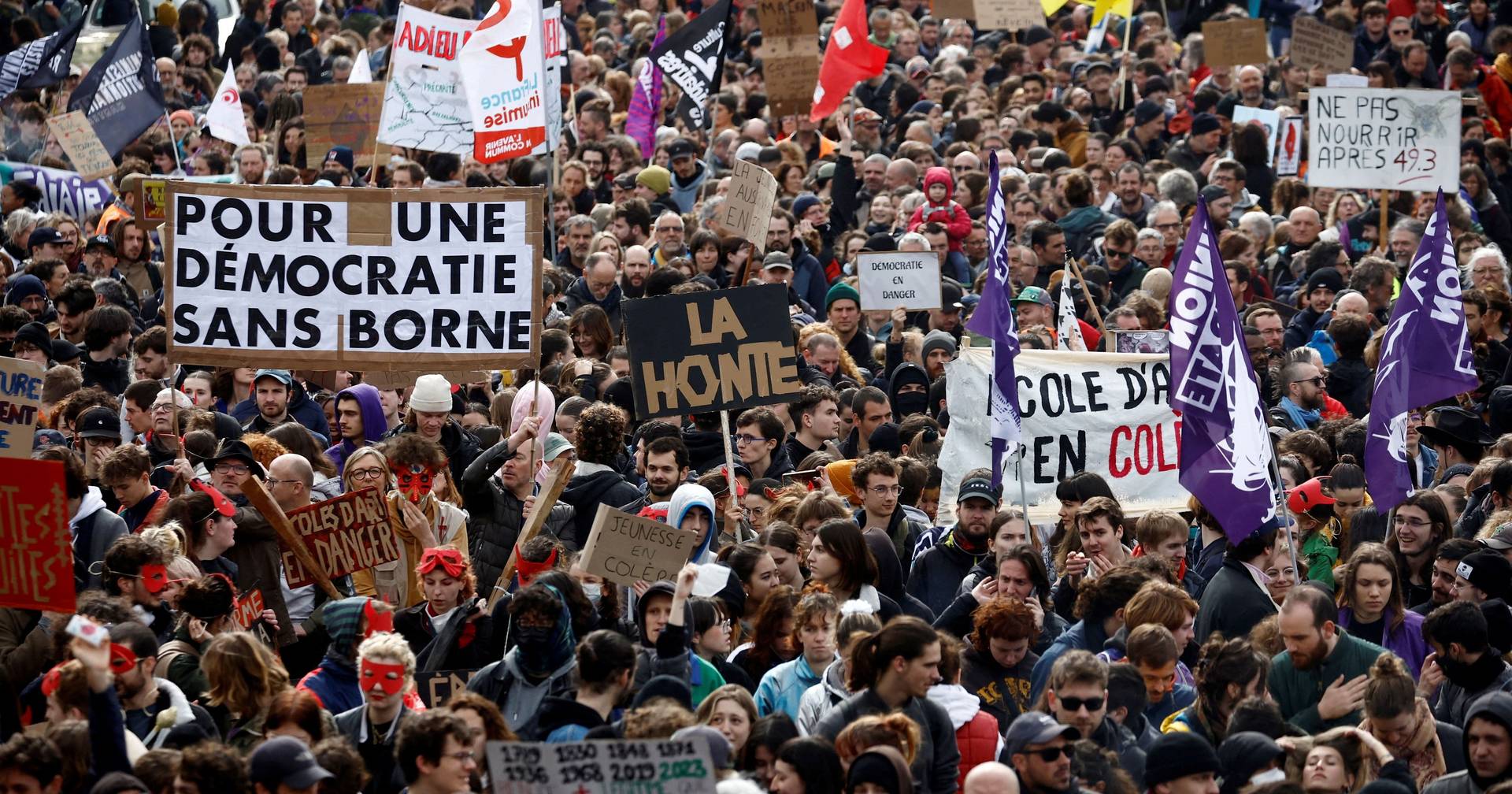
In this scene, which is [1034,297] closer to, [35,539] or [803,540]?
[803,540]

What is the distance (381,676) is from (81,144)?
1209cm

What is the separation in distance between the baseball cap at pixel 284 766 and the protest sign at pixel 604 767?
2.55ft

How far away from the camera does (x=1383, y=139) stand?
648 inches

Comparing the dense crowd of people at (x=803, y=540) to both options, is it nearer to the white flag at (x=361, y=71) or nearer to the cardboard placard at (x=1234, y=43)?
the white flag at (x=361, y=71)

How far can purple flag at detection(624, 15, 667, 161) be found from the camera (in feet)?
64.8

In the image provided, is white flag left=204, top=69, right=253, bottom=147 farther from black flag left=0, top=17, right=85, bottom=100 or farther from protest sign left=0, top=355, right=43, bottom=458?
protest sign left=0, top=355, right=43, bottom=458

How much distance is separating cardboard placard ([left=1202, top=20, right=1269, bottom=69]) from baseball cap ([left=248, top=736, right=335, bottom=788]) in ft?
53.2

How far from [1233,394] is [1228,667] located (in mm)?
2023

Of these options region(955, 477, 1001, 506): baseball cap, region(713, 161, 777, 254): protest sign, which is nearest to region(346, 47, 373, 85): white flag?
region(713, 161, 777, 254): protest sign

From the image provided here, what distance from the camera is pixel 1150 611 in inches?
328

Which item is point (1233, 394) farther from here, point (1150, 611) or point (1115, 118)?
point (1115, 118)

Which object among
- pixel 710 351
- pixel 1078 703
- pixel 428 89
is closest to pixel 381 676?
pixel 1078 703

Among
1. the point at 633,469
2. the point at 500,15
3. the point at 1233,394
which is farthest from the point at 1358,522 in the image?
the point at 500,15

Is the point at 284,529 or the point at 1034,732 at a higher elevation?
the point at 284,529
